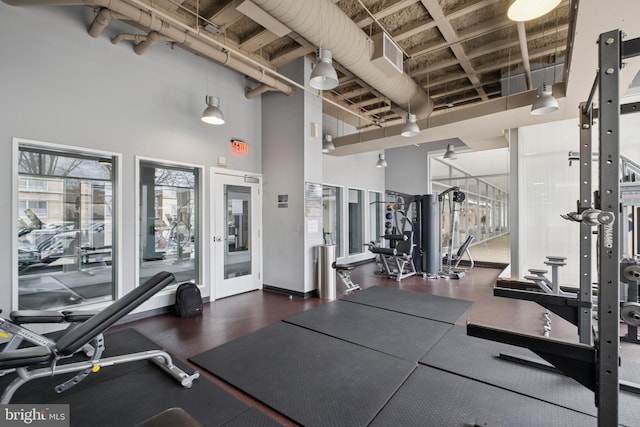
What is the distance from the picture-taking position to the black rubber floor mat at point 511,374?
7.20 feet

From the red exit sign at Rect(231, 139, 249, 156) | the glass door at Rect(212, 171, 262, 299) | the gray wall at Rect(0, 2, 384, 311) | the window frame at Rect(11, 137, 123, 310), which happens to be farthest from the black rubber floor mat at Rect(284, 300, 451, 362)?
the red exit sign at Rect(231, 139, 249, 156)

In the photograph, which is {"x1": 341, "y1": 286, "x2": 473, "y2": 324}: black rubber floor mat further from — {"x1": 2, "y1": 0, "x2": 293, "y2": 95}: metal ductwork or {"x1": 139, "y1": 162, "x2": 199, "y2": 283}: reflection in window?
{"x1": 2, "y1": 0, "x2": 293, "y2": 95}: metal ductwork

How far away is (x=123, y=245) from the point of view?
402 cm

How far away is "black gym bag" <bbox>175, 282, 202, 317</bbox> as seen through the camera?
13.8 ft

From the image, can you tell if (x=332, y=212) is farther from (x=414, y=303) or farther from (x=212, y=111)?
(x=212, y=111)

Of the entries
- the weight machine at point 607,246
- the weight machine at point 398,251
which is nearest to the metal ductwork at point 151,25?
the weight machine at point 607,246

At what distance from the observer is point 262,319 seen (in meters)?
4.11

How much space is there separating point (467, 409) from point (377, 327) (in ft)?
5.25

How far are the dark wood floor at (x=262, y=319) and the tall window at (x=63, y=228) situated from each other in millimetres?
784

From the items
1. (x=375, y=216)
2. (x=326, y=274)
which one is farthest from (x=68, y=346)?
(x=375, y=216)

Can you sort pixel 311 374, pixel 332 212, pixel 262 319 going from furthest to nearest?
pixel 332 212 → pixel 262 319 → pixel 311 374

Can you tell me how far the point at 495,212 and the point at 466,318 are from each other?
350 inches

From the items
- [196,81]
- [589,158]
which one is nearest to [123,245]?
[196,81]

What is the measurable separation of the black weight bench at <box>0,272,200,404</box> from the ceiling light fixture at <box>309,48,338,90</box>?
2399 mm
